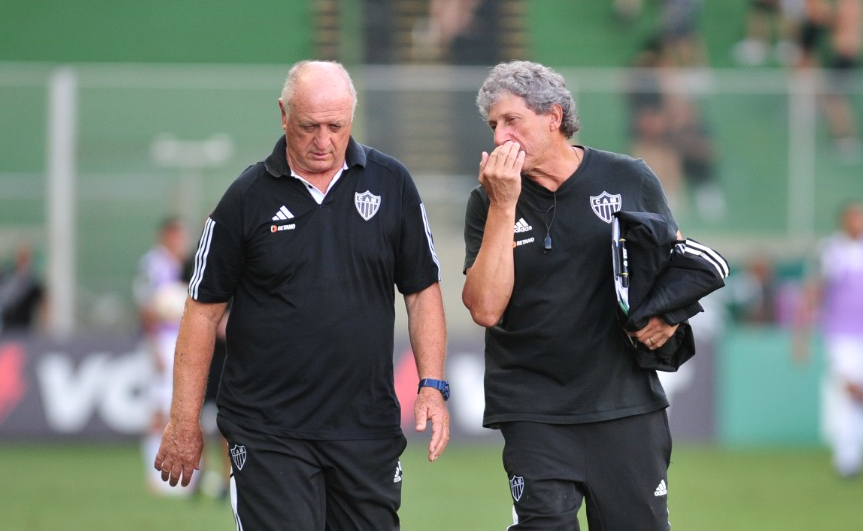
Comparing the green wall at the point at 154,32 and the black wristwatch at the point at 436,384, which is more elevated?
the green wall at the point at 154,32

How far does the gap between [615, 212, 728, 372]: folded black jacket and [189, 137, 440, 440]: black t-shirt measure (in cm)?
93

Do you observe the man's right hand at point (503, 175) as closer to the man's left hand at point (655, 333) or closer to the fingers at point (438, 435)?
the man's left hand at point (655, 333)

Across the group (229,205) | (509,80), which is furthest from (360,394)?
(509,80)

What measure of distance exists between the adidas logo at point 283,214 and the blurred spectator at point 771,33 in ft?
62.5

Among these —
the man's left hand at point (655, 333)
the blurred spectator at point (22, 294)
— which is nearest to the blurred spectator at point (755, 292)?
the blurred spectator at point (22, 294)

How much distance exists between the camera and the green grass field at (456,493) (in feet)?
34.4

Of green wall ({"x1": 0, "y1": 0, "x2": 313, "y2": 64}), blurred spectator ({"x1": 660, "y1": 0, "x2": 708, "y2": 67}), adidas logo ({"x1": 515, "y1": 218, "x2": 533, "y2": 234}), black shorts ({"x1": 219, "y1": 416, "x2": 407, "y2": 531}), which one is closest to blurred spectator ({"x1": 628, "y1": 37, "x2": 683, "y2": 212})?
blurred spectator ({"x1": 660, "y1": 0, "x2": 708, "y2": 67})

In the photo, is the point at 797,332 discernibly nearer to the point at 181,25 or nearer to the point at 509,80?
the point at 509,80

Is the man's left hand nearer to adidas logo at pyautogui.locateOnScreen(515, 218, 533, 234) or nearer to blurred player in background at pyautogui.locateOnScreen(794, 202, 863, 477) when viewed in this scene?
adidas logo at pyautogui.locateOnScreen(515, 218, 533, 234)

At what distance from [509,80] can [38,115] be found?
1231 cm

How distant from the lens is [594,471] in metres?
5.85

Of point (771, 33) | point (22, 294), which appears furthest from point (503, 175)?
point (771, 33)

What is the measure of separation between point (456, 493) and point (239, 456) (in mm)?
6441

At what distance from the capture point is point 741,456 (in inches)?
576
